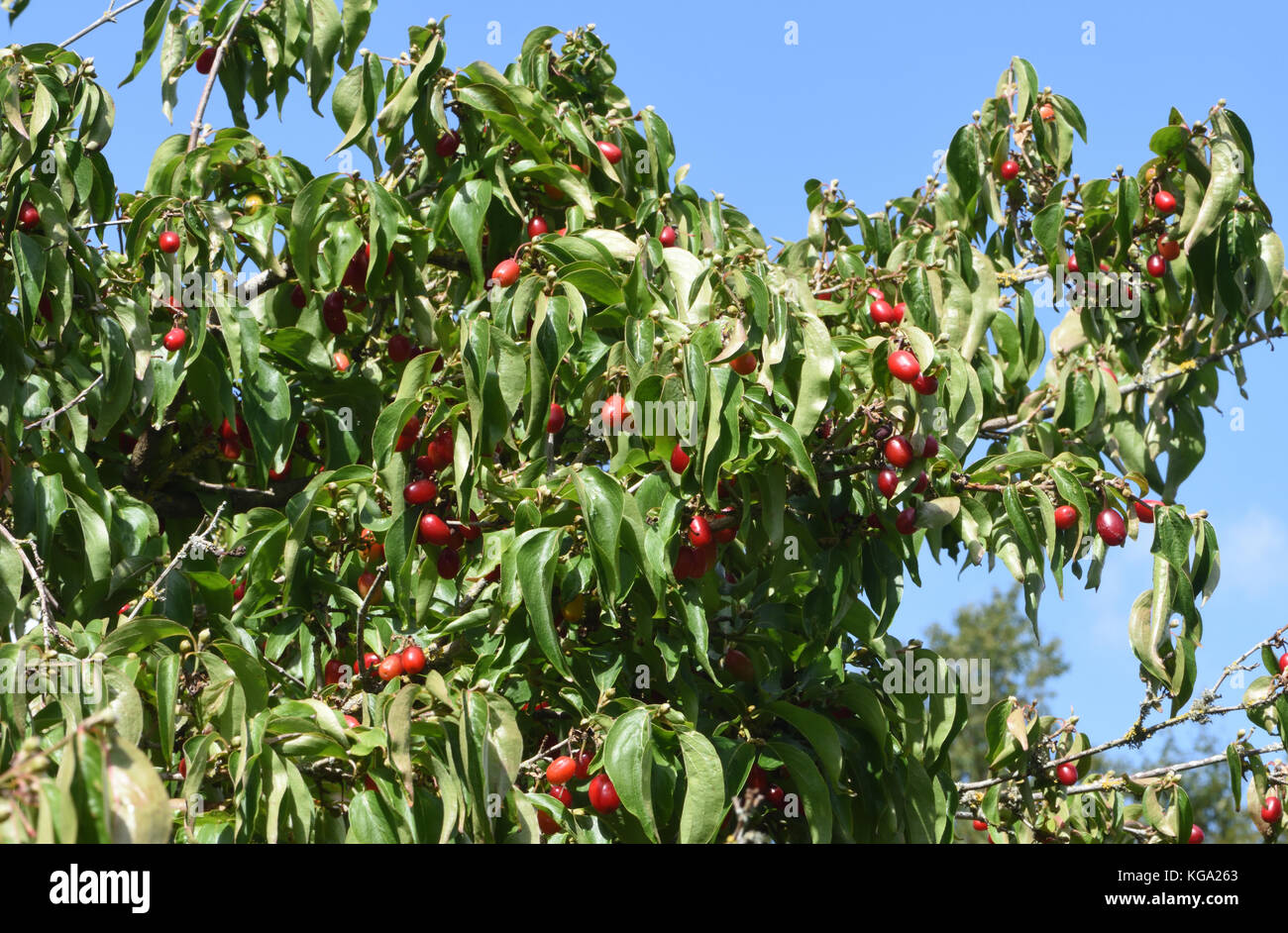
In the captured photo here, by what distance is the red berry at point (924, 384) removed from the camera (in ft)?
10.0

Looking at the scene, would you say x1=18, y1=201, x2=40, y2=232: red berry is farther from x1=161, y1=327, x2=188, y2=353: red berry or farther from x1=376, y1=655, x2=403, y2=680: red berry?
x1=376, y1=655, x2=403, y2=680: red berry

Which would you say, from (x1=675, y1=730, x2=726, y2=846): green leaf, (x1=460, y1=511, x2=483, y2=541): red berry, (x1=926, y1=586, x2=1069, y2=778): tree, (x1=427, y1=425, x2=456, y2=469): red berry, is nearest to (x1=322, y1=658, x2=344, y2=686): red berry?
(x1=460, y1=511, x2=483, y2=541): red berry

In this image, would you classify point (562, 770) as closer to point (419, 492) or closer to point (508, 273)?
point (419, 492)

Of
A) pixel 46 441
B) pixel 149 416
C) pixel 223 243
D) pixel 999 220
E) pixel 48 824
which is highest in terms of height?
pixel 999 220

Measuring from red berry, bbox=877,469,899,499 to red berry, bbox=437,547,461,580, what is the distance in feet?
3.39

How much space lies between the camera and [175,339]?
3463mm

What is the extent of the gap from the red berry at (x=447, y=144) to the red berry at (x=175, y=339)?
37.3 inches

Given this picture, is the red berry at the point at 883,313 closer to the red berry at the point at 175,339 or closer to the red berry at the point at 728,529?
the red berry at the point at 728,529

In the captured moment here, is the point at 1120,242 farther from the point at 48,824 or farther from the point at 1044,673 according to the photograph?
the point at 1044,673

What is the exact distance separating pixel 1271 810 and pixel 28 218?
151 inches

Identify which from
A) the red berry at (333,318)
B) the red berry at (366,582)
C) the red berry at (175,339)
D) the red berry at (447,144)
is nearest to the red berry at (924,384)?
the red berry at (366,582)

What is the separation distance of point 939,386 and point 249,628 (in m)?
1.91

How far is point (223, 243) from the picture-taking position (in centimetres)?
330
